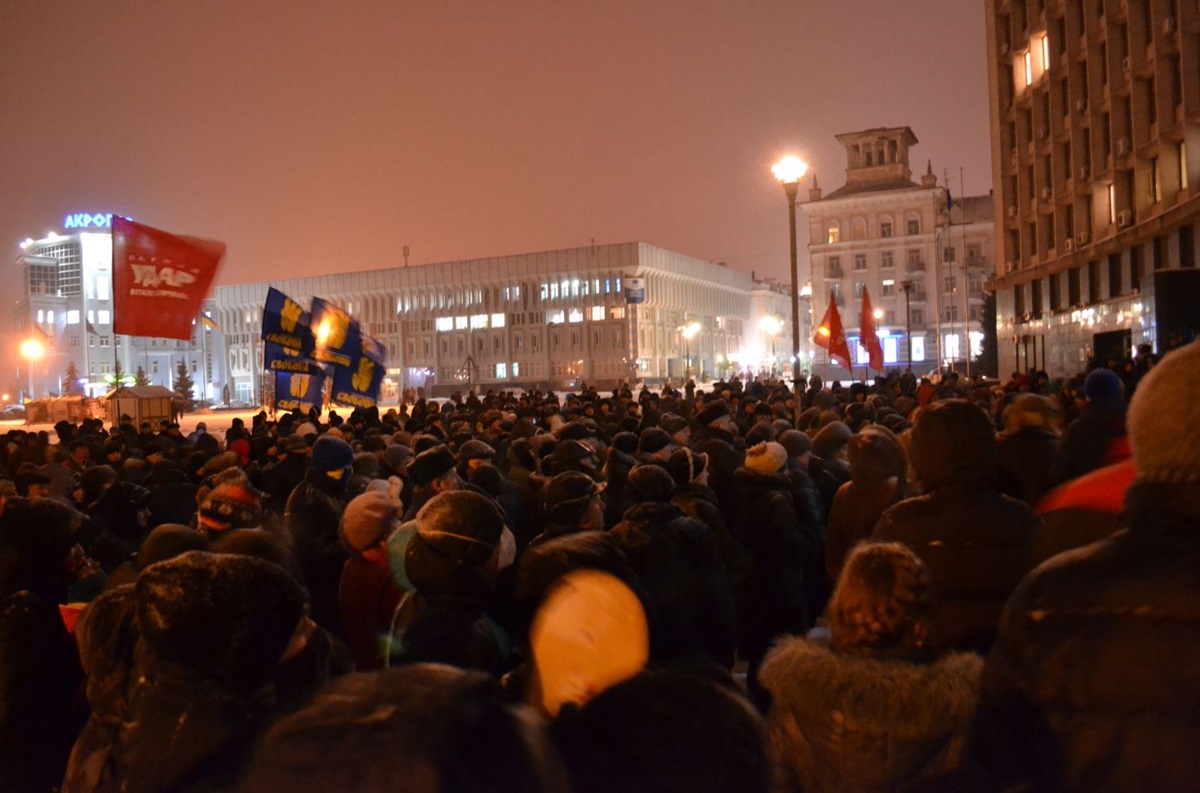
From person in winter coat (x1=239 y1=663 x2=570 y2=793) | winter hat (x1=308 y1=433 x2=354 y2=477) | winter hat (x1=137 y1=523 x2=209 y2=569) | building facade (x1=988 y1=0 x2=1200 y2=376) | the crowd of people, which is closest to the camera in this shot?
person in winter coat (x1=239 y1=663 x2=570 y2=793)

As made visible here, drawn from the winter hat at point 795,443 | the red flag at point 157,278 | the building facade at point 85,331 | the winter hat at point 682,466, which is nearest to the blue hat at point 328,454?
the winter hat at point 682,466

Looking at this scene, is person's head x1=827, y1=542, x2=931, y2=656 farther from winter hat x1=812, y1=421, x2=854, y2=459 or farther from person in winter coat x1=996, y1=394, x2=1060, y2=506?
winter hat x1=812, y1=421, x2=854, y2=459

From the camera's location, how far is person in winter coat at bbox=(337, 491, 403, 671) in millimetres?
4453

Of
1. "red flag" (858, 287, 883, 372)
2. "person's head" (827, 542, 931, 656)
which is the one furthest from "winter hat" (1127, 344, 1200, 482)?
"red flag" (858, 287, 883, 372)

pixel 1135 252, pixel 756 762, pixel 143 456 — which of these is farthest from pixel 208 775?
pixel 1135 252

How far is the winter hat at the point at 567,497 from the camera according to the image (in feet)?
14.2

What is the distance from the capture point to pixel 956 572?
3236 millimetres

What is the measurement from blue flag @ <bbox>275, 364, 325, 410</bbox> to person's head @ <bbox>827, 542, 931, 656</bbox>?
1409cm

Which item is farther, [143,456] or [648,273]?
[648,273]

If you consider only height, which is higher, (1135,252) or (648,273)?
(648,273)

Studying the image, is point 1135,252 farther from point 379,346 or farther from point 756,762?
point 756,762

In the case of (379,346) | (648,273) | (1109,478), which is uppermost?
(648,273)

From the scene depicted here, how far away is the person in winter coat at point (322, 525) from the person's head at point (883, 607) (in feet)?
10.2

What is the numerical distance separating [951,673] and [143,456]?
9840mm
